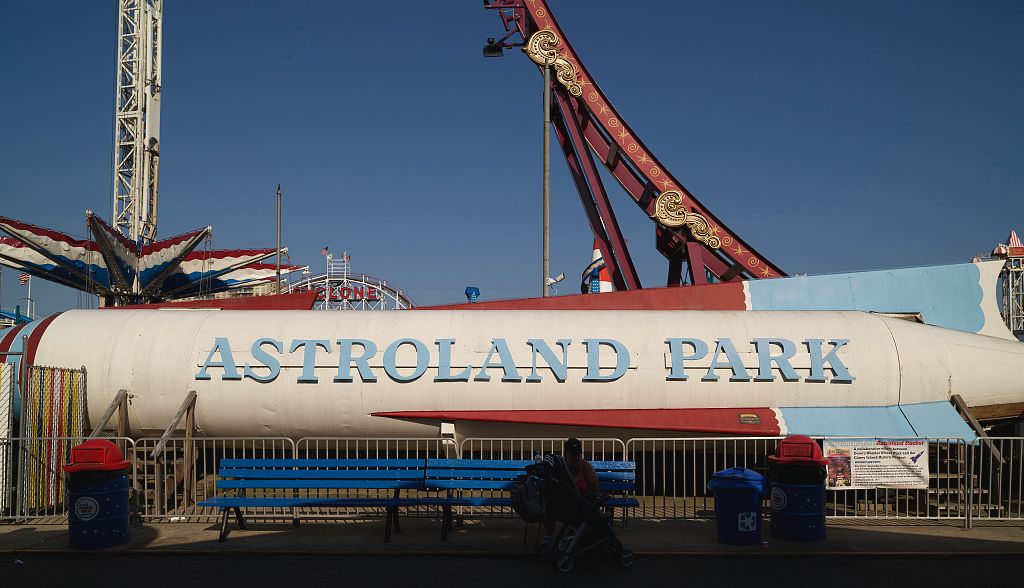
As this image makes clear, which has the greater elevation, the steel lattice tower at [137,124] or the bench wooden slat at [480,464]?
the steel lattice tower at [137,124]

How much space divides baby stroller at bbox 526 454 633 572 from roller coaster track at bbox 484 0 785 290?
31.4ft

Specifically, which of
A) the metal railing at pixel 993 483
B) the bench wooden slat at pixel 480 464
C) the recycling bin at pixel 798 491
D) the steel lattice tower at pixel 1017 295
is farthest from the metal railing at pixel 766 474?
the steel lattice tower at pixel 1017 295

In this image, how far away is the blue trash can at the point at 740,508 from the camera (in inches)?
368

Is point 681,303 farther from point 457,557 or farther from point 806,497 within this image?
point 457,557

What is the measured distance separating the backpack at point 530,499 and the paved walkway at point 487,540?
0.74 m

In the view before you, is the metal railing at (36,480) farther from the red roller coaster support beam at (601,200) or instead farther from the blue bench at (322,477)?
the red roller coaster support beam at (601,200)

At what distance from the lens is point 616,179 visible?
18219 mm

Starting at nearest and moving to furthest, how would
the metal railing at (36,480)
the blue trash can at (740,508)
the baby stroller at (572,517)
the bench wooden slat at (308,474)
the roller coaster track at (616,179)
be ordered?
the baby stroller at (572,517), the blue trash can at (740,508), the bench wooden slat at (308,474), the metal railing at (36,480), the roller coaster track at (616,179)

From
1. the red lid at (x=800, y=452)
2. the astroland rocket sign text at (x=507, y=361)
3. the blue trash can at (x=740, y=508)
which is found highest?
the astroland rocket sign text at (x=507, y=361)

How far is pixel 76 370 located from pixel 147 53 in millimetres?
54055

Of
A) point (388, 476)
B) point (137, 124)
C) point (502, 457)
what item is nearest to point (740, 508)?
point (502, 457)

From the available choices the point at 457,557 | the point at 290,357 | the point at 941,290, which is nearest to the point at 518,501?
the point at 457,557

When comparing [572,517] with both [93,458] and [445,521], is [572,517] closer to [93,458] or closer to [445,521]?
[445,521]

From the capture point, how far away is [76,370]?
12.7 m
